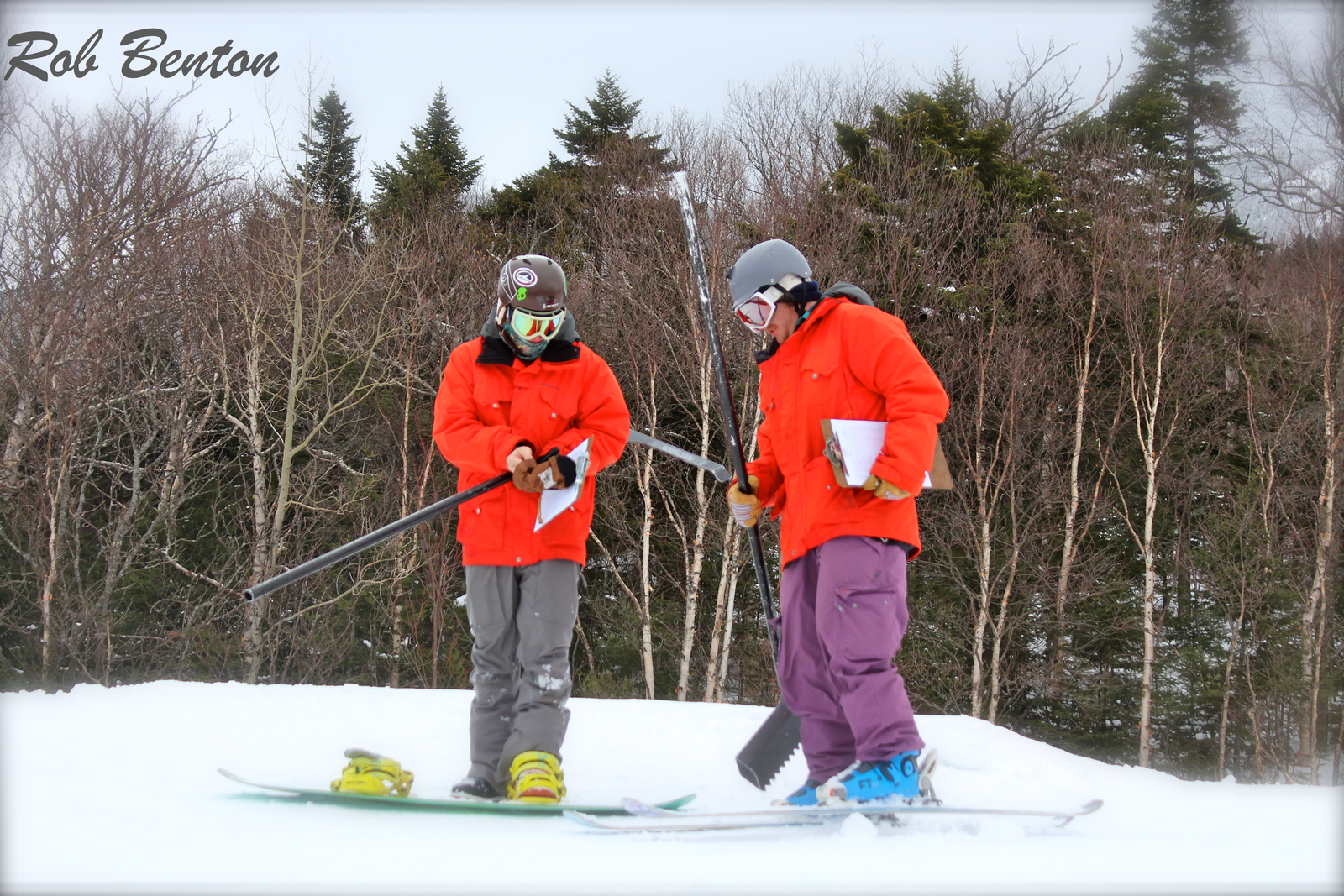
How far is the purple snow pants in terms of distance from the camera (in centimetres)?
239

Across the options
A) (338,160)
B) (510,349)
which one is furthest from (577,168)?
(510,349)

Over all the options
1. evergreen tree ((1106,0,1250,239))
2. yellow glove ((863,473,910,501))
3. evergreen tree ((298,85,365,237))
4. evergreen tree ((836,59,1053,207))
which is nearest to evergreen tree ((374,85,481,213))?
evergreen tree ((298,85,365,237))

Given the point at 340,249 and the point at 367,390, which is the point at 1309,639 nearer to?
the point at 367,390

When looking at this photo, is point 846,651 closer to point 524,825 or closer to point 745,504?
point 745,504

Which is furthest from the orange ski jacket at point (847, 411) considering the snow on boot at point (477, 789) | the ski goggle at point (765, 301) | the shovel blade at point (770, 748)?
the snow on boot at point (477, 789)

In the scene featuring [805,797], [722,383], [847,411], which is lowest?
[805,797]

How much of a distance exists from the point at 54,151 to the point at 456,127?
975 centimetres

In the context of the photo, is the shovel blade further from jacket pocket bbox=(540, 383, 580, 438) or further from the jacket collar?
the jacket collar

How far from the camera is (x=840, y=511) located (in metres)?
2.57

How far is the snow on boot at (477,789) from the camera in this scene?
278 centimetres

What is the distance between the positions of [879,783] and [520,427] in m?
1.74

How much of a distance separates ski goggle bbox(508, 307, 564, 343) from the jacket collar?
0.17ft

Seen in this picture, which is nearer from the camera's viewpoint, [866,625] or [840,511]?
[866,625]

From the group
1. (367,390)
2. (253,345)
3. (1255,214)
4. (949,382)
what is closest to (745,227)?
(949,382)
